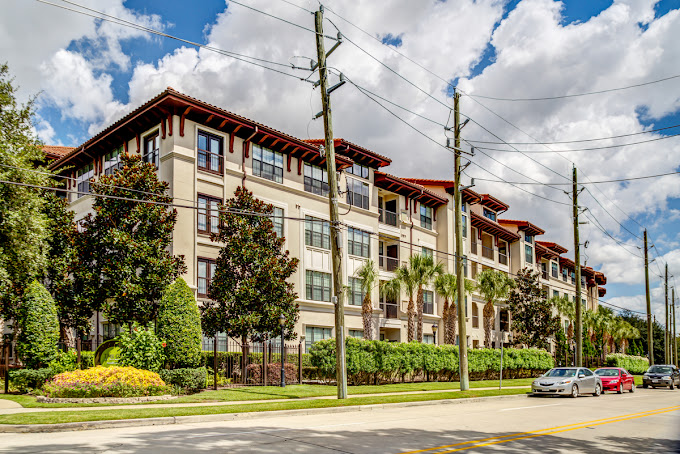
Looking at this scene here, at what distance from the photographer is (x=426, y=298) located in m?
47.4

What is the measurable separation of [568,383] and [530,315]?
2909cm

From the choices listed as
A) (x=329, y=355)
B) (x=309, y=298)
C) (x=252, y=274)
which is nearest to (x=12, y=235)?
(x=252, y=274)

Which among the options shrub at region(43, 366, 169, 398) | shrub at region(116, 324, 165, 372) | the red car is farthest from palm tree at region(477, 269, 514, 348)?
shrub at region(43, 366, 169, 398)

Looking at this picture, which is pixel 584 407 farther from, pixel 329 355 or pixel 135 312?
pixel 135 312

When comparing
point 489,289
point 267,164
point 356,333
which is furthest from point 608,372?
point 267,164

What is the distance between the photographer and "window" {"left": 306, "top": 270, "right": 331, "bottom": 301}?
35.6 m

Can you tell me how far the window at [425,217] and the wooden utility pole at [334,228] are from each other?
2742cm

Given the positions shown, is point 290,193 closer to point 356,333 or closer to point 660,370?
point 356,333

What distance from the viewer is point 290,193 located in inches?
1384

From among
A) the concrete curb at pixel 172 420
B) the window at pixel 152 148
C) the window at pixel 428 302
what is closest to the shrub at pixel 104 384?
the concrete curb at pixel 172 420

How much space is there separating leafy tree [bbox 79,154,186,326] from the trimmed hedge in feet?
152

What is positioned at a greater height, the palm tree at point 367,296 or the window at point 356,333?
the palm tree at point 367,296

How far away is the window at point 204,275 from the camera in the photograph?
2994cm

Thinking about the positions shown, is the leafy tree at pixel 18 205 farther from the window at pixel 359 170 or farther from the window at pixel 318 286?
the window at pixel 359 170
